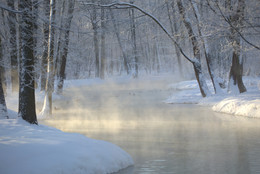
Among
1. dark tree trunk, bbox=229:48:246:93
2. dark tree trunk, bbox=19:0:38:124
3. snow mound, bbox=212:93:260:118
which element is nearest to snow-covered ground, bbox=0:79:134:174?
dark tree trunk, bbox=19:0:38:124

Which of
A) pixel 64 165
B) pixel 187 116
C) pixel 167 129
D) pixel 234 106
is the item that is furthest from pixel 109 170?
pixel 234 106

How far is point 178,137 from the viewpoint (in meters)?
10.2

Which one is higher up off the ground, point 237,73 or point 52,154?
point 237,73

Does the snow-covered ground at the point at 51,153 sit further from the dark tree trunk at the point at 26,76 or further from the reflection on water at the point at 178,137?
the reflection on water at the point at 178,137

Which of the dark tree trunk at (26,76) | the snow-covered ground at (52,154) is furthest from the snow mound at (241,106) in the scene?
the dark tree trunk at (26,76)

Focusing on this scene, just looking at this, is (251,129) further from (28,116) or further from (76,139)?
(28,116)

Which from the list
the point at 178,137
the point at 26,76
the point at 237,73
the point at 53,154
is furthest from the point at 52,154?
the point at 237,73

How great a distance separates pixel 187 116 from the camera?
14445 mm

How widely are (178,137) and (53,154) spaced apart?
5.12m

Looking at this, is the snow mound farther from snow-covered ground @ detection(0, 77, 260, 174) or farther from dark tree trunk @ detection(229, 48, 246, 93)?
snow-covered ground @ detection(0, 77, 260, 174)

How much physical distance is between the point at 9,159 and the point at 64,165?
3.26 ft

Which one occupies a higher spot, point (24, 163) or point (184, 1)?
point (184, 1)

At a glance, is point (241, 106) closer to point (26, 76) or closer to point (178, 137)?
point (178, 137)

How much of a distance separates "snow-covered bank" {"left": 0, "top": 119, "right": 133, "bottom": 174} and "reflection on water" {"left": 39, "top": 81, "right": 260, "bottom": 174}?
0.53 m
